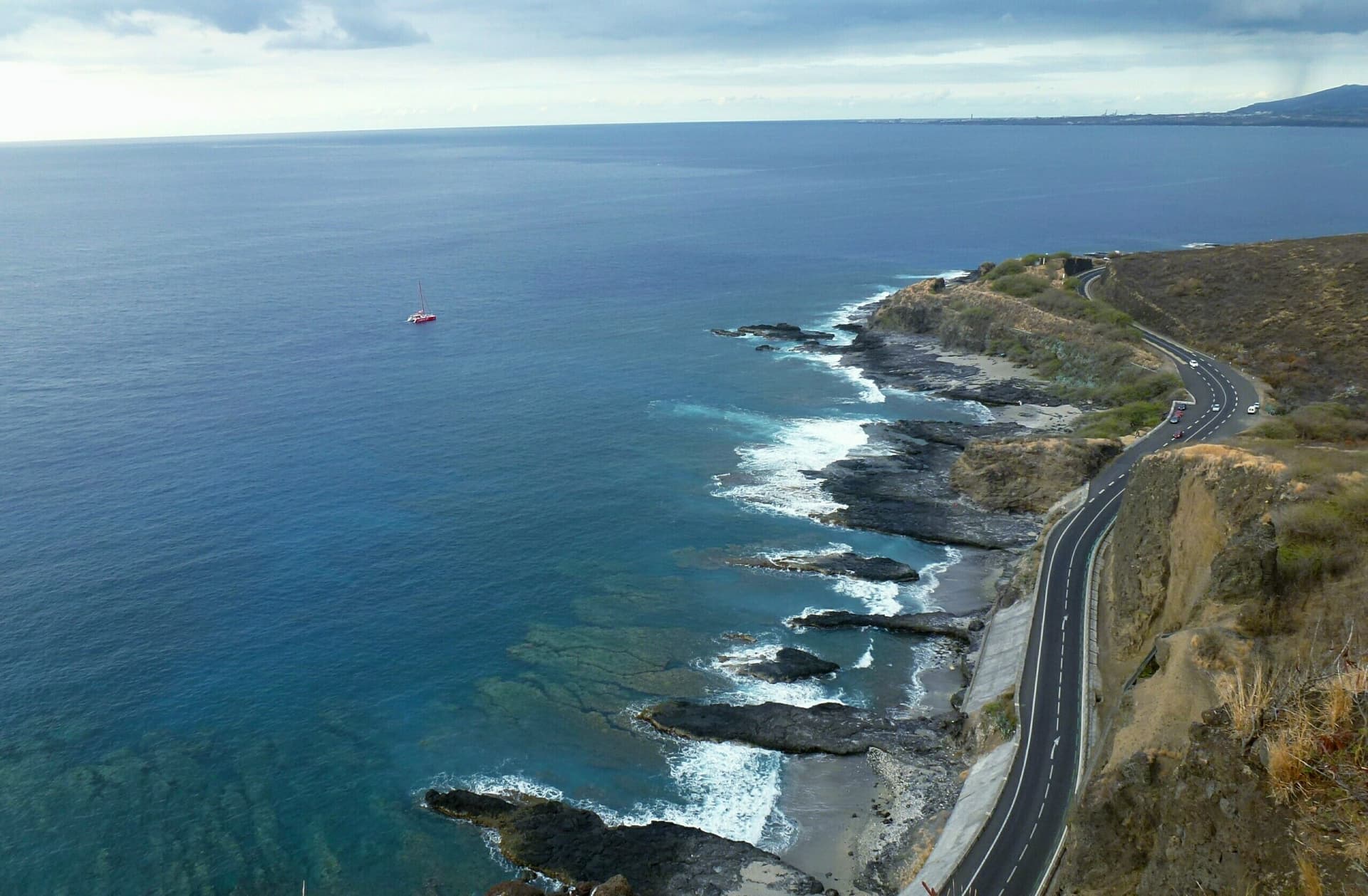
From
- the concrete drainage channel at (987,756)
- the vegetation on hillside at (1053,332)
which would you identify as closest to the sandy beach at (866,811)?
the concrete drainage channel at (987,756)

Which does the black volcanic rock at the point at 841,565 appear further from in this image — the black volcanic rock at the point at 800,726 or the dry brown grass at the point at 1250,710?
the dry brown grass at the point at 1250,710

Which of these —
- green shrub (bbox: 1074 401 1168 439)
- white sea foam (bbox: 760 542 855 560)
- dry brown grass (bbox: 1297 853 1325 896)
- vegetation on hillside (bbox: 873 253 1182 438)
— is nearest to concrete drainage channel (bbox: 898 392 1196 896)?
white sea foam (bbox: 760 542 855 560)

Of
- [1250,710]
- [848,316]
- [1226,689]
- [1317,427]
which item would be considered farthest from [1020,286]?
[1250,710]

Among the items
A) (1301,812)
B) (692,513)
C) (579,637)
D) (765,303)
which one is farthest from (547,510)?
(765,303)

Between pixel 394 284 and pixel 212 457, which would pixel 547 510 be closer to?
pixel 212 457

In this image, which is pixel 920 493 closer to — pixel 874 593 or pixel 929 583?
pixel 929 583

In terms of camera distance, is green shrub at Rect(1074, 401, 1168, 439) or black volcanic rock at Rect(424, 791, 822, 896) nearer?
black volcanic rock at Rect(424, 791, 822, 896)

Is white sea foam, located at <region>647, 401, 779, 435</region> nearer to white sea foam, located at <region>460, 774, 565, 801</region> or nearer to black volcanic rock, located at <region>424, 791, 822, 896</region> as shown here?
white sea foam, located at <region>460, 774, 565, 801</region>
